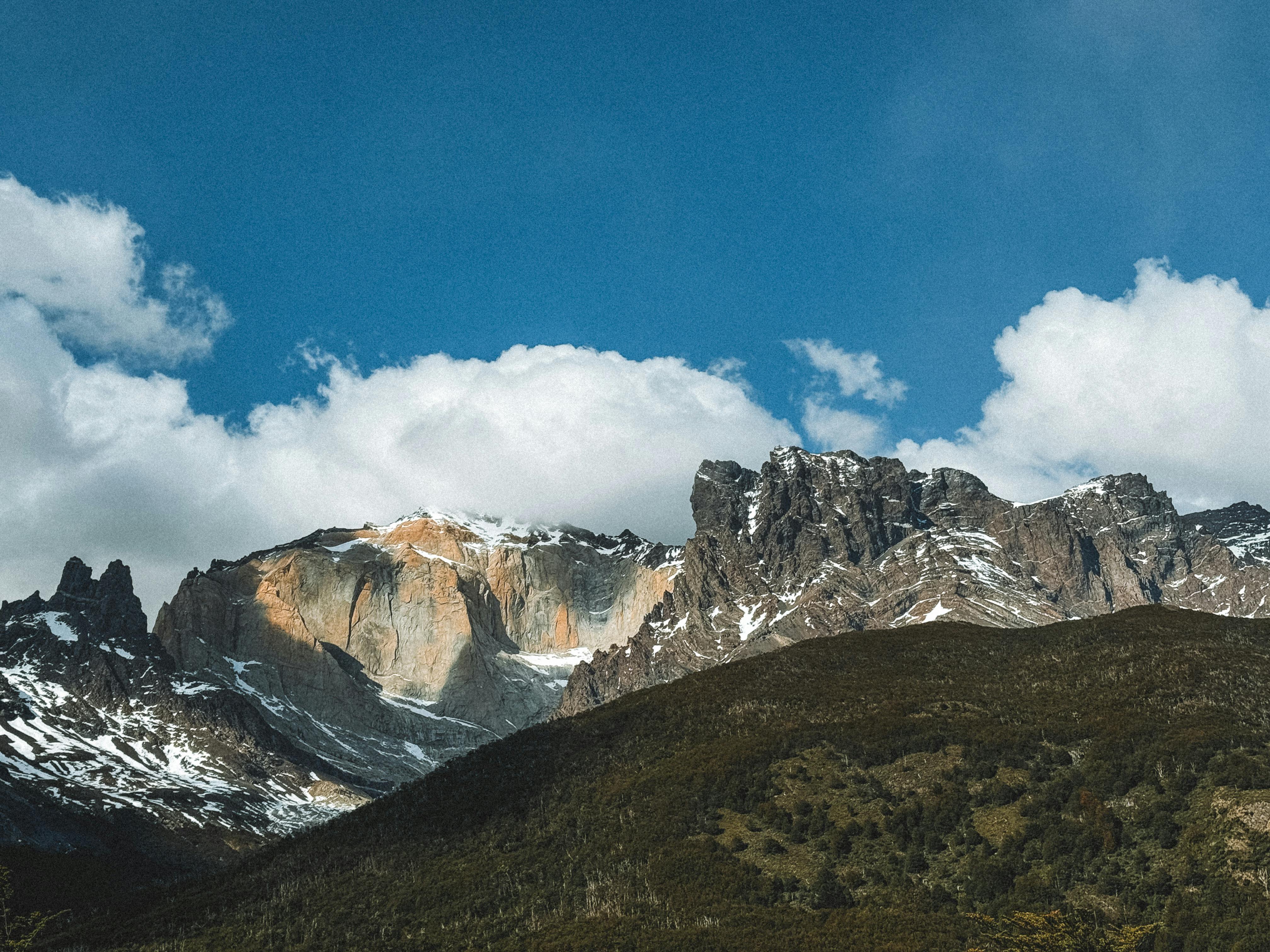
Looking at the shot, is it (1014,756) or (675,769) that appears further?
(675,769)

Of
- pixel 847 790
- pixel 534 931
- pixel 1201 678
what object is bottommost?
pixel 534 931

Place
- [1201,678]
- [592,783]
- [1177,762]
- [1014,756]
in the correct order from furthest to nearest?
[592,783] < [1201,678] < [1014,756] < [1177,762]

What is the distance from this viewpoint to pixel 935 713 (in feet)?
373

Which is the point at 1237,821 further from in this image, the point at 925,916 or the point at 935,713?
the point at 935,713

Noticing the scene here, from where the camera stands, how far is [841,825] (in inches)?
3698

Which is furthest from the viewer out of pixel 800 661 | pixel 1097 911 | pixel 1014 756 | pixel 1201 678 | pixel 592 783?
pixel 800 661

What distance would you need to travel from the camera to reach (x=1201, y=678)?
356ft

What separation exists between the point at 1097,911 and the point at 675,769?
48356 mm

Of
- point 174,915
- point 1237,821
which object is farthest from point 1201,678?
point 174,915

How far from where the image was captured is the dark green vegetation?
3014 inches

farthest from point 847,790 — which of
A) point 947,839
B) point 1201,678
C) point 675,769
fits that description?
point 1201,678

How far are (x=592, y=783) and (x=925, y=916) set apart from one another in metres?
48.6

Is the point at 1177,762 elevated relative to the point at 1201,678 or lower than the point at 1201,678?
lower

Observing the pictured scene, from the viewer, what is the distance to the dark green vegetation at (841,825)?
7656 cm
